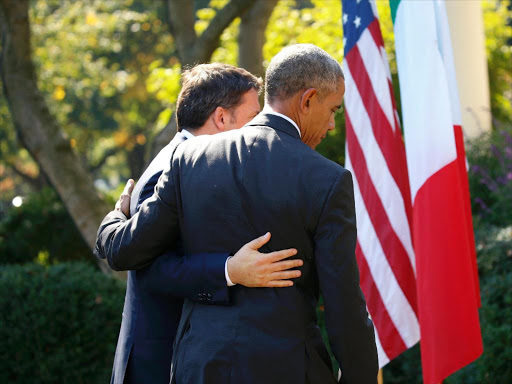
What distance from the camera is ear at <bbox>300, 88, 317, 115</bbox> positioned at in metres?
2.62

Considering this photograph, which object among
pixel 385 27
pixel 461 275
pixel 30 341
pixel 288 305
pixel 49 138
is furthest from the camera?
pixel 385 27

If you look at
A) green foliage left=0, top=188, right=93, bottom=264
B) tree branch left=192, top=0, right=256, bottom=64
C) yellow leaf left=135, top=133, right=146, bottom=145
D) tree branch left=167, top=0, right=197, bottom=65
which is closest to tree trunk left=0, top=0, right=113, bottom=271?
tree branch left=167, top=0, right=197, bottom=65

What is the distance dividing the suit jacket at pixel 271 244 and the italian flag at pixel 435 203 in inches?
56.9

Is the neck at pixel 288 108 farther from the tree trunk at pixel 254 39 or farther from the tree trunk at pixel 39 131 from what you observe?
the tree trunk at pixel 39 131

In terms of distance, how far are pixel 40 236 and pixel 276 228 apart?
702 cm

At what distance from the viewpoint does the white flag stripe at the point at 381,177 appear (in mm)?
4395

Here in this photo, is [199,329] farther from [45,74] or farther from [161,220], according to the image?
[45,74]

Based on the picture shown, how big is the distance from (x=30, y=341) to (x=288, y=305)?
10.9 ft

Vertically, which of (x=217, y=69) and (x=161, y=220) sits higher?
(x=217, y=69)

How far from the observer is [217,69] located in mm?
3131

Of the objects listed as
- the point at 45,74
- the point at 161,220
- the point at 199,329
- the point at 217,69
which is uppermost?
the point at 217,69

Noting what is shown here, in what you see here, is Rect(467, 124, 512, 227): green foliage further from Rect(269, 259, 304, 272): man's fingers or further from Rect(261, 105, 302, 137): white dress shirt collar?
Rect(269, 259, 304, 272): man's fingers

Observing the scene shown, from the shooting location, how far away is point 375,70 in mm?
4547

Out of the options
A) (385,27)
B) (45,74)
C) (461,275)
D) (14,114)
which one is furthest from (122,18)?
(461,275)
